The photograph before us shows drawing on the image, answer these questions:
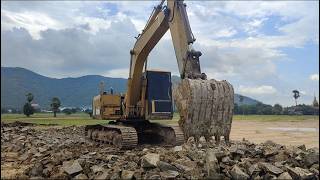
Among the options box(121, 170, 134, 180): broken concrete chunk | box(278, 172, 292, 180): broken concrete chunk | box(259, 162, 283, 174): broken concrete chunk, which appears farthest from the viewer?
box(259, 162, 283, 174): broken concrete chunk

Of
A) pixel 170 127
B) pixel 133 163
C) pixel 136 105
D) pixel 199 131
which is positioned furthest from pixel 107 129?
pixel 133 163

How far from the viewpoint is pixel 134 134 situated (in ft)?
53.1

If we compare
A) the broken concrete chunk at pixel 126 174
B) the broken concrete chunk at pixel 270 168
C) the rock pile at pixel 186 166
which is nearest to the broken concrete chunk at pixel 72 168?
the rock pile at pixel 186 166

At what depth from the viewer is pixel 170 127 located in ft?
56.0

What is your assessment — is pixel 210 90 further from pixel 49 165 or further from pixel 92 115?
pixel 92 115

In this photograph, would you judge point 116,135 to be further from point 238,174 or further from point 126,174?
point 238,174

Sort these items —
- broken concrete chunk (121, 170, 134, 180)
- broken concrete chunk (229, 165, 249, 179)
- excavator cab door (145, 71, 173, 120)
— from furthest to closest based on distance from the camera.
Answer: excavator cab door (145, 71, 173, 120)
broken concrete chunk (229, 165, 249, 179)
broken concrete chunk (121, 170, 134, 180)

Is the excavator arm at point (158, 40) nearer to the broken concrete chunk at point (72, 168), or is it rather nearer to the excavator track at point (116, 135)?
the excavator track at point (116, 135)

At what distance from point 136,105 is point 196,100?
536 cm

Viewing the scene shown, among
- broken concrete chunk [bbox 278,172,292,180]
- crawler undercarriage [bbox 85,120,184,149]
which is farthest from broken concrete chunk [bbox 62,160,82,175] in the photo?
crawler undercarriage [bbox 85,120,184,149]

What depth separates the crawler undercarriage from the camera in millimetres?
16016

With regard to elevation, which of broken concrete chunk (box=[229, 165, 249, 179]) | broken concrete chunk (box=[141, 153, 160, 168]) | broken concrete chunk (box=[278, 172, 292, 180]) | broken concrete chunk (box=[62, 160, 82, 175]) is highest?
broken concrete chunk (box=[141, 153, 160, 168])

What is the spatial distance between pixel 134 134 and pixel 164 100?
2013mm

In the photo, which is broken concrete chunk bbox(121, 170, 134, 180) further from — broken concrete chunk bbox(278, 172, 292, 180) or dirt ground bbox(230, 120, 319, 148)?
dirt ground bbox(230, 120, 319, 148)
